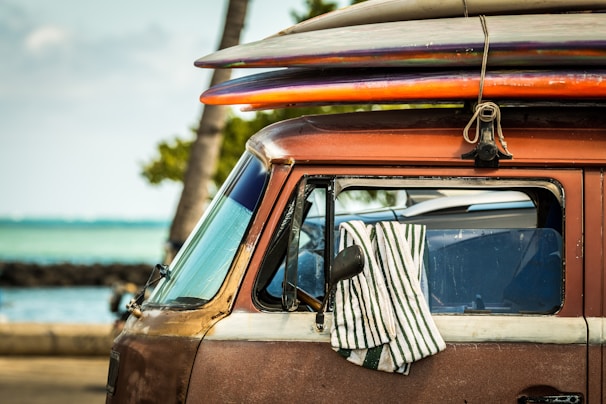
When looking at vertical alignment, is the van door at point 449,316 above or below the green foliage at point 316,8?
below

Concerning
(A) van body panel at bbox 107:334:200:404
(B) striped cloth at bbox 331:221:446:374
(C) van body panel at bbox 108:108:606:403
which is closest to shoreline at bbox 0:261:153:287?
(A) van body panel at bbox 107:334:200:404

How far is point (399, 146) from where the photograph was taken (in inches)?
159

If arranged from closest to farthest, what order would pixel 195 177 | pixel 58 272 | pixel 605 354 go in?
1. pixel 605 354
2. pixel 195 177
3. pixel 58 272

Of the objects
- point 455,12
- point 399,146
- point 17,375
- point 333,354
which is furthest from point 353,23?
point 17,375

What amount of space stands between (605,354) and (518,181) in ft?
2.45

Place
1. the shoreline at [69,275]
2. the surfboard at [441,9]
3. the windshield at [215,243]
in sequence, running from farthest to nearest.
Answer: the shoreline at [69,275]
the surfboard at [441,9]
the windshield at [215,243]

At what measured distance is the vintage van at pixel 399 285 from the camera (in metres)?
3.86

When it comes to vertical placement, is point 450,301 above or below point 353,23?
below

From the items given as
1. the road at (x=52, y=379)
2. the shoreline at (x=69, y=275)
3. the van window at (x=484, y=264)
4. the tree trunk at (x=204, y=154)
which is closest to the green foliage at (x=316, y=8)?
the tree trunk at (x=204, y=154)

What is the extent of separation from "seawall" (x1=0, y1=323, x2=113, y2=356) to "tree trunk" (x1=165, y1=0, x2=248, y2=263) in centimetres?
207

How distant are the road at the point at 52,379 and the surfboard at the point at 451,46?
591cm

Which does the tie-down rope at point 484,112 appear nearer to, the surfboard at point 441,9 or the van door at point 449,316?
the van door at point 449,316

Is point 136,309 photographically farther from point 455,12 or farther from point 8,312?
point 8,312

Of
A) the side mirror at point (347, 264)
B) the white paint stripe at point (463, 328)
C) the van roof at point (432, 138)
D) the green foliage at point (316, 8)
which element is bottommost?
the white paint stripe at point (463, 328)
